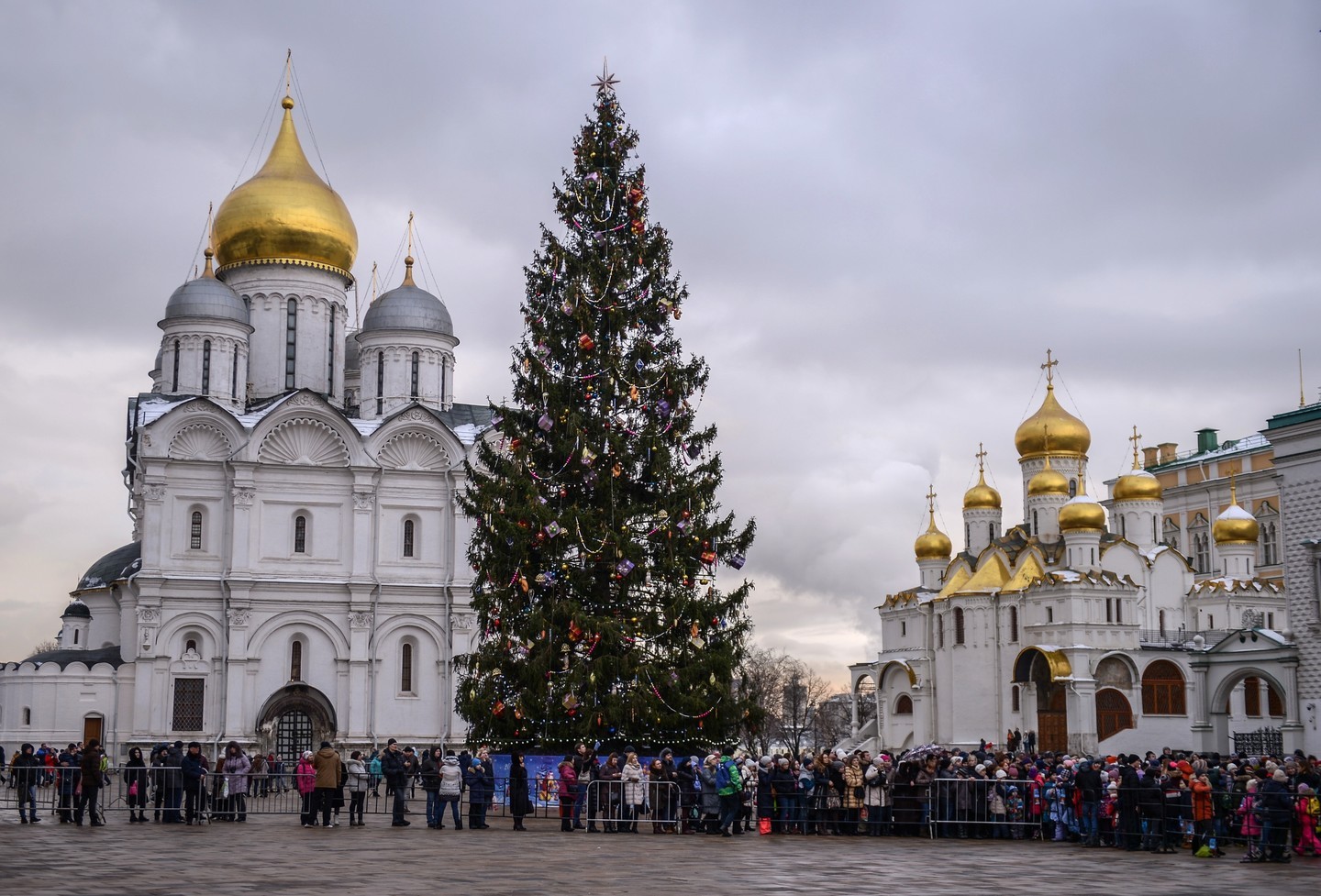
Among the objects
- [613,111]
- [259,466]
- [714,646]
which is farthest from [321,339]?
[714,646]

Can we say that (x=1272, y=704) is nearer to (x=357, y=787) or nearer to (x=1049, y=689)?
(x=1049, y=689)

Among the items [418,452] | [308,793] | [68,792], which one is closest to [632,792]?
[308,793]

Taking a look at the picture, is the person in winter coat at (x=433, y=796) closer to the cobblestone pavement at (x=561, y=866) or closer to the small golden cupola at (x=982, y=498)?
the cobblestone pavement at (x=561, y=866)

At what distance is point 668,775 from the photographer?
69.0 feet

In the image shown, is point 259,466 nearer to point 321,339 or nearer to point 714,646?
point 321,339

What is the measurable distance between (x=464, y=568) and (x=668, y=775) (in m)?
25.2

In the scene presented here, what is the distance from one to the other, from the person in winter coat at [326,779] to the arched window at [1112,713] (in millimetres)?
34633

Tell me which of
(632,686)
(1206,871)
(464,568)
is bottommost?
(1206,871)

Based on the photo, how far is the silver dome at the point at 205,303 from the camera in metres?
46.4

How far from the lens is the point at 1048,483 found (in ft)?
189

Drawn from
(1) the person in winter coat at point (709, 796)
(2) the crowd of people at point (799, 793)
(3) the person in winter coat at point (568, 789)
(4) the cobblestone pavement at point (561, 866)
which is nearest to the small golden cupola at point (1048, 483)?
(2) the crowd of people at point (799, 793)

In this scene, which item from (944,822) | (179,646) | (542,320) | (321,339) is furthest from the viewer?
(321,339)

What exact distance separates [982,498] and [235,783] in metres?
45.0

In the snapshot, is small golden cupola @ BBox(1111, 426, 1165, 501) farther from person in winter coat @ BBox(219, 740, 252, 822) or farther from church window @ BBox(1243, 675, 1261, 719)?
person in winter coat @ BBox(219, 740, 252, 822)
